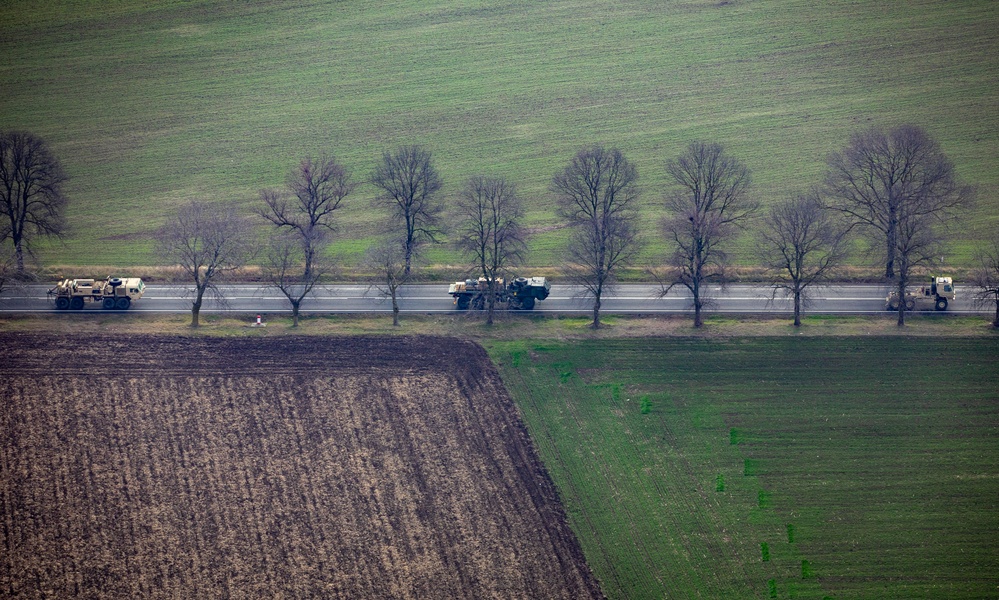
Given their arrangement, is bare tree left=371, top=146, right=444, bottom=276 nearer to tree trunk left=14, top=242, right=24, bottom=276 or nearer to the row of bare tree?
the row of bare tree

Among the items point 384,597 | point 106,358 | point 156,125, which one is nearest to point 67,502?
point 106,358

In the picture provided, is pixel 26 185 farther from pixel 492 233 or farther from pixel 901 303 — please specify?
pixel 901 303

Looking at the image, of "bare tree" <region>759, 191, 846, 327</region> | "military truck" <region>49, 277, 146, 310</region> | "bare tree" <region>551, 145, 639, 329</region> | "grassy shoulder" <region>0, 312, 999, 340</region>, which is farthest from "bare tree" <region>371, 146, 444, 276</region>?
"bare tree" <region>759, 191, 846, 327</region>

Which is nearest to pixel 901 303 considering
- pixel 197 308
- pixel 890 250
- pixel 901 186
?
pixel 890 250

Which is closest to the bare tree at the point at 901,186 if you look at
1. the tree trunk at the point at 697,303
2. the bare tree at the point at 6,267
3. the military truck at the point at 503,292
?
the tree trunk at the point at 697,303

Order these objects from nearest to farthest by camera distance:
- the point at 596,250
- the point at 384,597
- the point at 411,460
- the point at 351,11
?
the point at 384,597
the point at 411,460
the point at 596,250
the point at 351,11

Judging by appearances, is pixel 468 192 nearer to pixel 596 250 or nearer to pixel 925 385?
pixel 596 250
